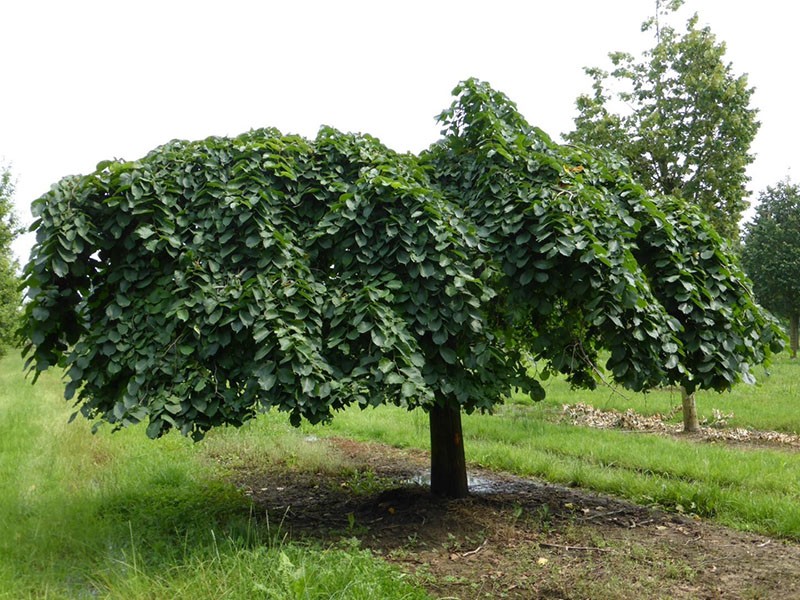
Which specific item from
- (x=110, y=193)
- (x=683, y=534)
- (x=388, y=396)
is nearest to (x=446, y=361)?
(x=388, y=396)

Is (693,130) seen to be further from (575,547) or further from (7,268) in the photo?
(7,268)

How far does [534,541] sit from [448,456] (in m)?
1.37

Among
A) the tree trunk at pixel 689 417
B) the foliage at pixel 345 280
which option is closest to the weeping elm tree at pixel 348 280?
the foliage at pixel 345 280

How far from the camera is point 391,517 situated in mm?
6184

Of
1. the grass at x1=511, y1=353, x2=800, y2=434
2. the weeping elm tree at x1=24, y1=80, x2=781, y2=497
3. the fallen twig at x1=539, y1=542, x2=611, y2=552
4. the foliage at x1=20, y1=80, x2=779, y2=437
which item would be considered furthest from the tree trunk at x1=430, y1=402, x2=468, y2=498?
the grass at x1=511, y1=353, x2=800, y2=434

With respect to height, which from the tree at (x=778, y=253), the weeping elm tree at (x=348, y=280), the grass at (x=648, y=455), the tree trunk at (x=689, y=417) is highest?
the tree at (x=778, y=253)

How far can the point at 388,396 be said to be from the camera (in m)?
5.16

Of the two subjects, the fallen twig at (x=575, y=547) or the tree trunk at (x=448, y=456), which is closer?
the fallen twig at (x=575, y=547)

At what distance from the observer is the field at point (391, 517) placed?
4.58m

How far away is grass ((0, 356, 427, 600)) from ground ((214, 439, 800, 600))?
42cm

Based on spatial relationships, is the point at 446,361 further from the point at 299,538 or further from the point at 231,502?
the point at 231,502

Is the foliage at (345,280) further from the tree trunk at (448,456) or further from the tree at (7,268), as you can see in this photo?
the tree at (7,268)

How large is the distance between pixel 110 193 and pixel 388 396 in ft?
9.15

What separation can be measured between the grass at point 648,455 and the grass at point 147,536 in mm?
2395
